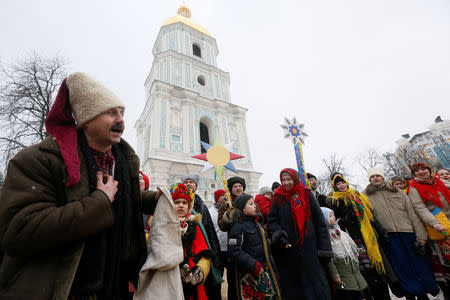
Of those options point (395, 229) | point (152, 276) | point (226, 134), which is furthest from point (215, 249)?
point (226, 134)

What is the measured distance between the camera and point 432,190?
136 inches

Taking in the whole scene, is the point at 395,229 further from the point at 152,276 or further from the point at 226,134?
the point at 226,134

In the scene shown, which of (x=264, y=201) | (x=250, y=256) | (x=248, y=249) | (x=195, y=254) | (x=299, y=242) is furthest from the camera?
(x=264, y=201)

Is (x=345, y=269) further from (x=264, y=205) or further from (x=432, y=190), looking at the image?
(x=432, y=190)

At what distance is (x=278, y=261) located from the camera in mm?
2895

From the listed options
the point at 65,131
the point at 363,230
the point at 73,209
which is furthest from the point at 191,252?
the point at 363,230

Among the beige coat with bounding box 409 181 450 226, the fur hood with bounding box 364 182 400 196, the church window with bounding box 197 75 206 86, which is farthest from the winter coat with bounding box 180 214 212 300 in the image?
the church window with bounding box 197 75 206 86

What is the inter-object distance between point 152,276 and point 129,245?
0.83 ft

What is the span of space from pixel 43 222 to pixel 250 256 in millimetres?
2144

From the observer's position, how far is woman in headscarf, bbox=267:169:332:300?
8.36ft

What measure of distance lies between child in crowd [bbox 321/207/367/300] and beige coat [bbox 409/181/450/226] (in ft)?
4.52

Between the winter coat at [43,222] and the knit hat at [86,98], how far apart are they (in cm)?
24

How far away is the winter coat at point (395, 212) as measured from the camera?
3295mm

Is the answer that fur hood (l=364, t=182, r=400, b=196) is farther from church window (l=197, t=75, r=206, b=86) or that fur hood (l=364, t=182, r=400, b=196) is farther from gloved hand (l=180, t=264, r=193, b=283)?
church window (l=197, t=75, r=206, b=86)
